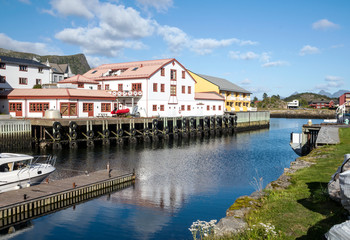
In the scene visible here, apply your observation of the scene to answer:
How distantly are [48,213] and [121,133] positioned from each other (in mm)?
28597

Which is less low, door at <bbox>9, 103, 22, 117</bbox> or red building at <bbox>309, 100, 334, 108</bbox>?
red building at <bbox>309, 100, 334, 108</bbox>

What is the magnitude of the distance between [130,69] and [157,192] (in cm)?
4336

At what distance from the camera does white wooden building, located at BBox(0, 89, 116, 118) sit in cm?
4609

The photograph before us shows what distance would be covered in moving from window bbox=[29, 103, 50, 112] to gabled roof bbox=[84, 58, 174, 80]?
15.7 metres

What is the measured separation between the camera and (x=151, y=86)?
55094 mm

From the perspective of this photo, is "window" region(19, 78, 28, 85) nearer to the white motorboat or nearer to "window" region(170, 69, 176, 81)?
"window" region(170, 69, 176, 81)

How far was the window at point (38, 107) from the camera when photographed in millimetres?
46500

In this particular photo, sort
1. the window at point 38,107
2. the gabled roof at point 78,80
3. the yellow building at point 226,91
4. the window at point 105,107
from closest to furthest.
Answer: the window at point 38,107 < the window at point 105,107 < the gabled roof at point 78,80 < the yellow building at point 226,91

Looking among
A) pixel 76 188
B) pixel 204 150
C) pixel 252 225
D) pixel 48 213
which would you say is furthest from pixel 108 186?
pixel 204 150

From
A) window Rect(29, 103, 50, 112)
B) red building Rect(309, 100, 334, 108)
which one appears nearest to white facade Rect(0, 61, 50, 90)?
window Rect(29, 103, 50, 112)

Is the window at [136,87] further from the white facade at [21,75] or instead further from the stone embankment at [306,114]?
the stone embankment at [306,114]

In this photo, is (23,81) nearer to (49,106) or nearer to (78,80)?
(78,80)

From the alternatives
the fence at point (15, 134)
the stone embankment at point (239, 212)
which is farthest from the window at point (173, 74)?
the stone embankment at point (239, 212)

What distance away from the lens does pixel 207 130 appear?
6419 cm
